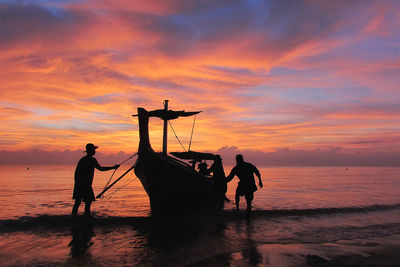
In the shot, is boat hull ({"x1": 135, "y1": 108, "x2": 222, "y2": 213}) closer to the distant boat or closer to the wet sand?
the distant boat

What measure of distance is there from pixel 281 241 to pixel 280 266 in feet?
7.69

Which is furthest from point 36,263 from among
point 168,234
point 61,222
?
point 61,222

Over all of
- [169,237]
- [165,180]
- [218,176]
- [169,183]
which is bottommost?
[169,237]

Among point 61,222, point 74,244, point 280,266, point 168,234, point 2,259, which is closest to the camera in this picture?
point 280,266

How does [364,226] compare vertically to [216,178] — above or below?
below

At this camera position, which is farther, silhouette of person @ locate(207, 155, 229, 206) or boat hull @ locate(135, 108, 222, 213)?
silhouette of person @ locate(207, 155, 229, 206)

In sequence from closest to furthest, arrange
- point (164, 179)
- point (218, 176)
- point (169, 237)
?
1. point (169, 237)
2. point (164, 179)
3. point (218, 176)

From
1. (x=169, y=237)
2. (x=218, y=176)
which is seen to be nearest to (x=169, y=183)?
(x=218, y=176)

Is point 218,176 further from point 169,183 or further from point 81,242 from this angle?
point 81,242

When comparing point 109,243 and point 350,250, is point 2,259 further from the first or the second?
point 350,250

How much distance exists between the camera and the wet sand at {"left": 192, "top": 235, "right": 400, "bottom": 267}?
18.5 feet

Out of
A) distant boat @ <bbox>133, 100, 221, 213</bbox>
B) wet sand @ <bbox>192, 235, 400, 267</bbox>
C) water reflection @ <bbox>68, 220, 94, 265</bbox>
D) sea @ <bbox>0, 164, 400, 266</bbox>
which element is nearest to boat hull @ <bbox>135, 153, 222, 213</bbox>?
distant boat @ <bbox>133, 100, 221, 213</bbox>

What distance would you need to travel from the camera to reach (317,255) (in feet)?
20.5

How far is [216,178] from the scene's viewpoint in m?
12.5
